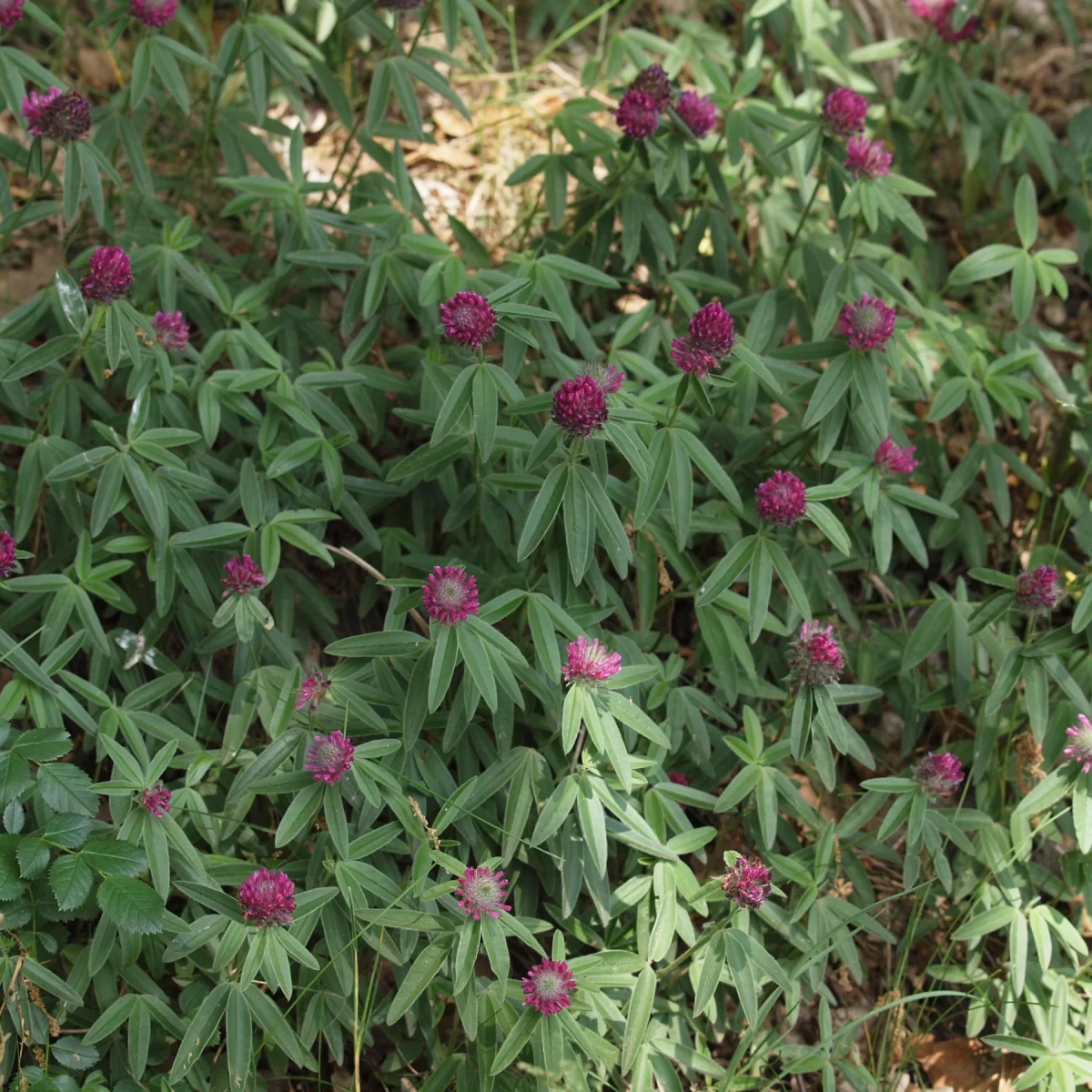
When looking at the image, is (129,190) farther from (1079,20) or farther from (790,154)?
(1079,20)

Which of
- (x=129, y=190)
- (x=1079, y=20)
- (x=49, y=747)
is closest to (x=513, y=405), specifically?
(x=49, y=747)

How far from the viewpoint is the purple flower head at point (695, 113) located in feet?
10.7

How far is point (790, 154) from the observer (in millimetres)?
3664

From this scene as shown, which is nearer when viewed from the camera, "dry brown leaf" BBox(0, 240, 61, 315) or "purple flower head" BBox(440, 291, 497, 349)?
"purple flower head" BBox(440, 291, 497, 349)

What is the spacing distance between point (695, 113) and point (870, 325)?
864mm

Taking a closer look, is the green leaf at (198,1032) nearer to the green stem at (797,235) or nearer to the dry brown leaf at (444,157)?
the green stem at (797,235)

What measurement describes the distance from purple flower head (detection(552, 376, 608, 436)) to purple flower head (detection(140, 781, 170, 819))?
112 cm

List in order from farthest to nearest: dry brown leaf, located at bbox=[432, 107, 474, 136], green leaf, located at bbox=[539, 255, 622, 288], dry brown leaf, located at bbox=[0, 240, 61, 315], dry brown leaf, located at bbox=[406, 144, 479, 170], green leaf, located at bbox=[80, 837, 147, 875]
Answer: dry brown leaf, located at bbox=[432, 107, 474, 136], dry brown leaf, located at bbox=[406, 144, 479, 170], dry brown leaf, located at bbox=[0, 240, 61, 315], green leaf, located at bbox=[539, 255, 622, 288], green leaf, located at bbox=[80, 837, 147, 875]

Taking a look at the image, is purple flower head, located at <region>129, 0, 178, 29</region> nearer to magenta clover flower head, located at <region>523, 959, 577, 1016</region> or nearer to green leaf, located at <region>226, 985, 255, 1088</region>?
green leaf, located at <region>226, 985, 255, 1088</region>

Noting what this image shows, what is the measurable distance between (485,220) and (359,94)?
2.45 feet

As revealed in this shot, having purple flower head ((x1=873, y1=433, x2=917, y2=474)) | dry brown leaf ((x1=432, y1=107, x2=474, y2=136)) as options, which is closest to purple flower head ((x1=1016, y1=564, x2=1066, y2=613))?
purple flower head ((x1=873, y1=433, x2=917, y2=474))

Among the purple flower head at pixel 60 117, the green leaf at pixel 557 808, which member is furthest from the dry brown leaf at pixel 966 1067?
the purple flower head at pixel 60 117

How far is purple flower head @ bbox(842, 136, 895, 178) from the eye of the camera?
10.3 ft

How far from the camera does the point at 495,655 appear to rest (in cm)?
247
